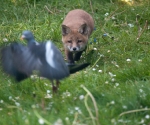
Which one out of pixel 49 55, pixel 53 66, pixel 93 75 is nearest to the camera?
pixel 53 66

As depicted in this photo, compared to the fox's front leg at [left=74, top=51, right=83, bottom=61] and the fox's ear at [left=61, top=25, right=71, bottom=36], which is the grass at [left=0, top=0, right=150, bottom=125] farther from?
the fox's ear at [left=61, top=25, right=71, bottom=36]

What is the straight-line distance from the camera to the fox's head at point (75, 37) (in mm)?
7582

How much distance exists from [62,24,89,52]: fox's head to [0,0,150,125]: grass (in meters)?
0.21

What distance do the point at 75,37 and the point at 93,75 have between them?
1.55m

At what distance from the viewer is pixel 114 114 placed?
4.52 m

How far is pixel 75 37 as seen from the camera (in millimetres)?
7656

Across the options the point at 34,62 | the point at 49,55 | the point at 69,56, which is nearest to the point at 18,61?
the point at 34,62

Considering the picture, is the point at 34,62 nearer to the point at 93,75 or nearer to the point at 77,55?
the point at 93,75

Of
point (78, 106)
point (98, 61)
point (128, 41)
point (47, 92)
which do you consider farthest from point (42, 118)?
point (128, 41)

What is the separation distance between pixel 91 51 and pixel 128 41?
2.55 feet

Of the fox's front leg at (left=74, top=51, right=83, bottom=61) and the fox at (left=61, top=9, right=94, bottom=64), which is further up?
the fox at (left=61, top=9, right=94, bottom=64)

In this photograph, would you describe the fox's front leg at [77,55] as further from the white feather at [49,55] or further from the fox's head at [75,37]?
the white feather at [49,55]

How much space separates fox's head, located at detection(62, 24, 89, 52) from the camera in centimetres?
758

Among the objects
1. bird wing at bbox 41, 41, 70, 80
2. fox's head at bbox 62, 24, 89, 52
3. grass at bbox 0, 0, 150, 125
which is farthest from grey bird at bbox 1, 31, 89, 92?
fox's head at bbox 62, 24, 89, 52
